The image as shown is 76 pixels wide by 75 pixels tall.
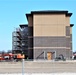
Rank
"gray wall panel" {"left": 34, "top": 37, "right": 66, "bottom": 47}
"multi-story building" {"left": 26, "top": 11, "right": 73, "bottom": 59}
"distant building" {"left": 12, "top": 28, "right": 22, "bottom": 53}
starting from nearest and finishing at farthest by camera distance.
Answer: "multi-story building" {"left": 26, "top": 11, "right": 73, "bottom": 59}
"gray wall panel" {"left": 34, "top": 37, "right": 66, "bottom": 47}
"distant building" {"left": 12, "top": 28, "right": 22, "bottom": 53}

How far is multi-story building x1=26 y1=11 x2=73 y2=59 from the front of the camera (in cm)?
6919

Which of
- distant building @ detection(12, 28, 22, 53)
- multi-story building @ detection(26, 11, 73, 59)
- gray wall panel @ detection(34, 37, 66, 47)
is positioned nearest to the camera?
multi-story building @ detection(26, 11, 73, 59)

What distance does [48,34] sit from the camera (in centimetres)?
6962

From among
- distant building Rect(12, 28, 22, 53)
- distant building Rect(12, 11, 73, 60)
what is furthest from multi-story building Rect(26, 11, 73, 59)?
distant building Rect(12, 28, 22, 53)

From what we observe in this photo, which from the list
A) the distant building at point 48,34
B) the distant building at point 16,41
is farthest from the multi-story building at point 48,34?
the distant building at point 16,41

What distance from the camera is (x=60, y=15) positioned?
70.6 m

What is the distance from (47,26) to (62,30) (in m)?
4.19

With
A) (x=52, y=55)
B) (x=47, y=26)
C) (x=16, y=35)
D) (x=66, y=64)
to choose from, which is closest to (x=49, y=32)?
(x=47, y=26)

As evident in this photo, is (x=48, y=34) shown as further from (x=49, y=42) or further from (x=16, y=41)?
(x=16, y=41)

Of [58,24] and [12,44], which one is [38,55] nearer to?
[58,24]

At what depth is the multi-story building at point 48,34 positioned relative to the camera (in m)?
69.2

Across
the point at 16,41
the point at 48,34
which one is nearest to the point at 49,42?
the point at 48,34

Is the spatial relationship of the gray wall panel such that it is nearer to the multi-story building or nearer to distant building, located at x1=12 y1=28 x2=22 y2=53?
the multi-story building

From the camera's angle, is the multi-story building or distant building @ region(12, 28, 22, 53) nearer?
the multi-story building
